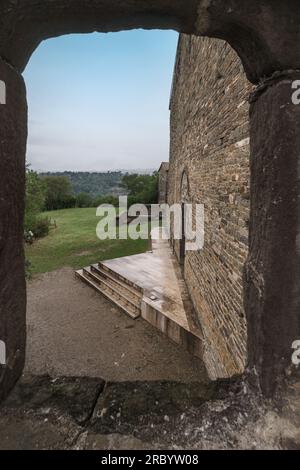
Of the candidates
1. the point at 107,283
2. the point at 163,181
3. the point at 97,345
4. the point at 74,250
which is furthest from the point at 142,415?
the point at 163,181

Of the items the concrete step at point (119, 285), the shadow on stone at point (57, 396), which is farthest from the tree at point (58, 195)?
the shadow on stone at point (57, 396)

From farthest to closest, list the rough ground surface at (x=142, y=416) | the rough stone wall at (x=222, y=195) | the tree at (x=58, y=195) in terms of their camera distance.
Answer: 1. the tree at (x=58, y=195)
2. the rough stone wall at (x=222, y=195)
3. the rough ground surface at (x=142, y=416)

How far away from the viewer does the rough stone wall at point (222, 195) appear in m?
3.11

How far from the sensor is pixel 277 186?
1.58 meters

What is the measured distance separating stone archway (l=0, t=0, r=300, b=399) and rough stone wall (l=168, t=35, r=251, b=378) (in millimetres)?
1312

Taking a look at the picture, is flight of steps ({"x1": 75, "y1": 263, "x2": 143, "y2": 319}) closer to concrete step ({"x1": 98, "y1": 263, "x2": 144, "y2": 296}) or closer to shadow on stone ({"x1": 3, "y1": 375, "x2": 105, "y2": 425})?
concrete step ({"x1": 98, "y1": 263, "x2": 144, "y2": 296})

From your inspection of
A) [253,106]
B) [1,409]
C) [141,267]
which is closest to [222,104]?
[253,106]

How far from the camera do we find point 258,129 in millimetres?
1759

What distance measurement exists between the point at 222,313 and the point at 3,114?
3.76 meters

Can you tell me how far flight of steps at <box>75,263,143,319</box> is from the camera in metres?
7.75

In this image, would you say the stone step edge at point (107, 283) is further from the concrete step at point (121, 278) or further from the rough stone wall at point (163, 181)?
the rough stone wall at point (163, 181)

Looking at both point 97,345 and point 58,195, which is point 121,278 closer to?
point 97,345

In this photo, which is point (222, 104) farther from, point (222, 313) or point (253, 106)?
point (222, 313)
